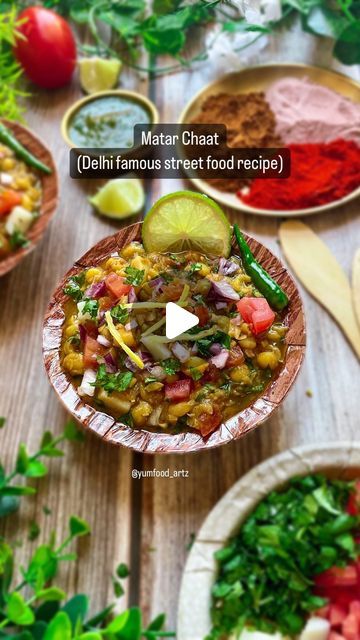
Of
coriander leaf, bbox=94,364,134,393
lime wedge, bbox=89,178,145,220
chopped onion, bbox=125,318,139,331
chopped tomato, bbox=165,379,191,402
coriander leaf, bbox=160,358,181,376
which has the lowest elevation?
chopped tomato, bbox=165,379,191,402

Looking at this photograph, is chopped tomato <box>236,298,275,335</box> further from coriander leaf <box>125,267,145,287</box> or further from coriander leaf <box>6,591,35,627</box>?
coriander leaf <box>6,591,35,627</box>

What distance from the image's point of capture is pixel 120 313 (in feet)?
3.99

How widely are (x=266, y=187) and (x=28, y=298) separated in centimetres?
76

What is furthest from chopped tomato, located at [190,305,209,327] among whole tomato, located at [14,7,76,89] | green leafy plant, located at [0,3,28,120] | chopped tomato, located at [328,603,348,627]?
whole tomato, located at [14,7,76,89]

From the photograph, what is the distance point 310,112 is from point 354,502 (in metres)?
1.15

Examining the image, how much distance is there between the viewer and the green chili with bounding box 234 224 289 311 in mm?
1238

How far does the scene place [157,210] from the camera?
1.02 metres

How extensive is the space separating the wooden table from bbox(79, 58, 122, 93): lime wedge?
0.67 m

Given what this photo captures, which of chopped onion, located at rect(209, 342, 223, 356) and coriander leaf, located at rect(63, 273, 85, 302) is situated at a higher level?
coriander leaf, located at rect(63, 273, 85, 302)

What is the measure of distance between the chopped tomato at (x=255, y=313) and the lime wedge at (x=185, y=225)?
20 cm

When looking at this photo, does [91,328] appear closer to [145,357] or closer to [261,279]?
[145,357]

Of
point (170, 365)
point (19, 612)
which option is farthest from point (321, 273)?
point (19, 612)

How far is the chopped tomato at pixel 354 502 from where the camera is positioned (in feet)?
4.90

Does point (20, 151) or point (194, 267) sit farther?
point (20, 151)
